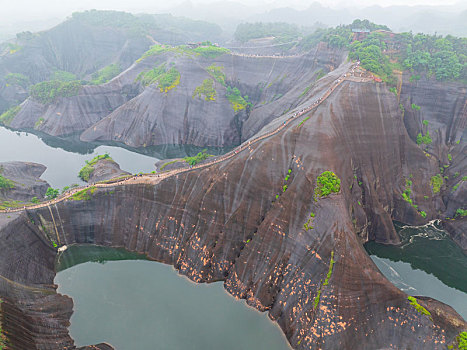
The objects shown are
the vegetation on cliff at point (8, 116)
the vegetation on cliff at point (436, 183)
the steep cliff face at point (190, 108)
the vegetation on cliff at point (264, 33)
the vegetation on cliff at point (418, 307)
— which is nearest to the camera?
the vegetation on cliff at point (418, 307)

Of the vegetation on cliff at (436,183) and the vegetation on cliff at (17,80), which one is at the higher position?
the vegetation on cliff at (17,80)

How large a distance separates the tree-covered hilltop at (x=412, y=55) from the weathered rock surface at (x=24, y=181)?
7220 cm

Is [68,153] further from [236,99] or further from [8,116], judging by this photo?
[236,99]

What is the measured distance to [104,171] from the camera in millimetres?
64500

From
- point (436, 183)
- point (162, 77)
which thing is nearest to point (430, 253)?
point (436, 183)

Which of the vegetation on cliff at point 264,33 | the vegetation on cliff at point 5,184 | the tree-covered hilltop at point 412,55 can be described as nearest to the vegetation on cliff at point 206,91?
the tree-covered hilltop at point 412,55

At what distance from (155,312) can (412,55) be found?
2857 inches

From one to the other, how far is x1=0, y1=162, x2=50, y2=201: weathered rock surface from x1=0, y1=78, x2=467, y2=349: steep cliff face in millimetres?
13680

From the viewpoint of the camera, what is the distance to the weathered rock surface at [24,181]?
53628mm

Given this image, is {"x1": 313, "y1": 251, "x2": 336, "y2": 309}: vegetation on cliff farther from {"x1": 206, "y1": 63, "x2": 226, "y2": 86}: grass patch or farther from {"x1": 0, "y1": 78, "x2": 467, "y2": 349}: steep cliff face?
{"x1": 206, "y1": 63, "x2": 226, "y2": 86}: grass patch

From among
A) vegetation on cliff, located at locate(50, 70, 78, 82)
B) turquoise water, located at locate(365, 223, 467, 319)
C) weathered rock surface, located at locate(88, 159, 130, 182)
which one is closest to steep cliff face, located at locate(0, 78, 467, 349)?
turquoise water, located at locate(365, 223, 467, 319)

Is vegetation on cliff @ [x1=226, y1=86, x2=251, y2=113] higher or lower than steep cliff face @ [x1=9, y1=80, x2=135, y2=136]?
higher

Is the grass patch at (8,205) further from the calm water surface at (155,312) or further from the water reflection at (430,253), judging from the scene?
the water reflection at (430,253)

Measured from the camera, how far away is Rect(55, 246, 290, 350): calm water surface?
110ft
